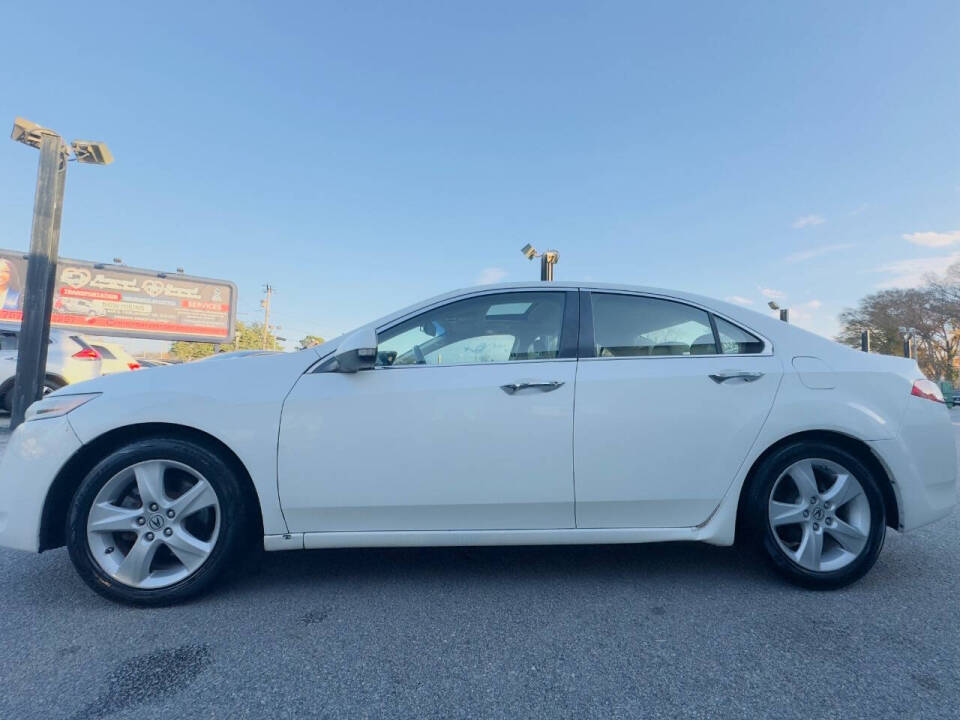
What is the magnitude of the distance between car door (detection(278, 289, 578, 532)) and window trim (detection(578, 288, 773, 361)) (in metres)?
0.23

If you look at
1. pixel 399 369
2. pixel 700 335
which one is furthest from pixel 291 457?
pixel 700 335

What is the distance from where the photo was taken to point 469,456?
7.11 ft

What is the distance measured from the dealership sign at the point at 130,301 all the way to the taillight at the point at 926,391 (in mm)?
21899

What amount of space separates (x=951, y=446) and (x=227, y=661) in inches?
130

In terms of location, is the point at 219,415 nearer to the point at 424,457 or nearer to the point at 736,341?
the point at 424,457

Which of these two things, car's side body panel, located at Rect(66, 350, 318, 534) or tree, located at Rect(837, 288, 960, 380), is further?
tree, located at Rect(837, 288, 960, 380)

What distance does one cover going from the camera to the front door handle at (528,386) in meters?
2.21

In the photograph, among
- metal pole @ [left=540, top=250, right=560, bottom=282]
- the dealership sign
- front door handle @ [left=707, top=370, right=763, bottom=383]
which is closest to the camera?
front door handle @ [left=707, top=370, right=763, bottom=383]

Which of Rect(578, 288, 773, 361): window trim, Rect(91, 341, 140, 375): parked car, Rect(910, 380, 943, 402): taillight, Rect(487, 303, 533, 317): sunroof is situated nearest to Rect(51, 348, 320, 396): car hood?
Rect(487, 303, 533, 317): sunroof

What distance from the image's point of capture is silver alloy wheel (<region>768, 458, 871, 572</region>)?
2.26 meters

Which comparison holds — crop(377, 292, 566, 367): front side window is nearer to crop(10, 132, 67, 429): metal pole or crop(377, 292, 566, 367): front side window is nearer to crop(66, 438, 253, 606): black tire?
crop(66, 438, 253, 606): black tire

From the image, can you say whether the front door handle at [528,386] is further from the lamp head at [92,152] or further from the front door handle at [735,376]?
the lamp head at [92,152]

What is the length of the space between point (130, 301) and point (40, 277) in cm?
1408

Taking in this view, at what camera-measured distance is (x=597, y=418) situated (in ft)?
7.22
